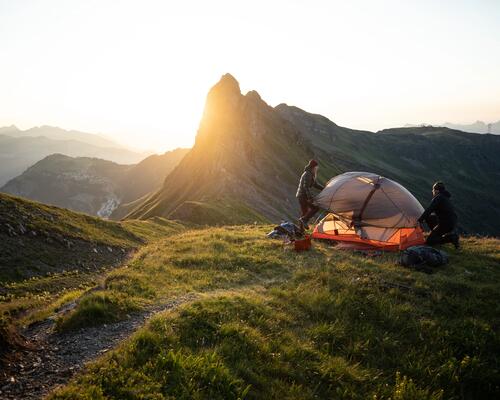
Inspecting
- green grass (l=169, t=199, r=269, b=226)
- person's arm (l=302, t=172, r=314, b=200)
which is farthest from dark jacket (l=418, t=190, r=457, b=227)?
green grass (l=169, t=199, r=269, b=226)

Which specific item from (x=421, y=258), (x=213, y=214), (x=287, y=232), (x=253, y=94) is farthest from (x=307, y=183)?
(x=253, y=94)

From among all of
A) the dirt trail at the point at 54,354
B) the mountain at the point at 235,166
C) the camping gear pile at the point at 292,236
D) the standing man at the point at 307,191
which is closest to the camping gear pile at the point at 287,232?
the camping gear pile at the point at 292,236

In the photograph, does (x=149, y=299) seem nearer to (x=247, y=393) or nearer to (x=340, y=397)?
(x=247, y=393)

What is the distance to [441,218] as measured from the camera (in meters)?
18.6

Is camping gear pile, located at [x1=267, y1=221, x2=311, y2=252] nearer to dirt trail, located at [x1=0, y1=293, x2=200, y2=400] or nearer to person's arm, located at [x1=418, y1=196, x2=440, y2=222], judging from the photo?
person's arm, located at [x1=418, y1=196, x2=440, y2=222]

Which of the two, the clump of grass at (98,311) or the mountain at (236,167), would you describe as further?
the mountain at (236,167)

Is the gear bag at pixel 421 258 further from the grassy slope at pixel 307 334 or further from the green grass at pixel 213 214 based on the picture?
the green grass at pixel 213 214

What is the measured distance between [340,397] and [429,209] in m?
12.7

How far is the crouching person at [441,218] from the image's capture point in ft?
60.1

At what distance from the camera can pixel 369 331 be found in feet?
34.7

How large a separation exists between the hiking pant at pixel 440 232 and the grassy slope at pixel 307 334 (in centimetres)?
230

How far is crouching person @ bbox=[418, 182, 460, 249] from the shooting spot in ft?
60.1

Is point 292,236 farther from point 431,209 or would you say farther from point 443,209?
point 443,209

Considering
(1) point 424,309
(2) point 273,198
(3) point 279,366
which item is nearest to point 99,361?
(3) point 279,366
